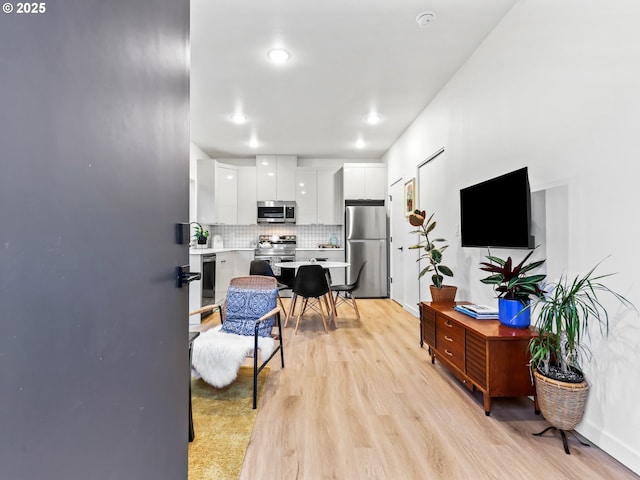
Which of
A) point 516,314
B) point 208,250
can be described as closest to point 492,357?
point 516,314

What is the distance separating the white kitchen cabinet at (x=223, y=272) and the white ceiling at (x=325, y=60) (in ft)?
6.83

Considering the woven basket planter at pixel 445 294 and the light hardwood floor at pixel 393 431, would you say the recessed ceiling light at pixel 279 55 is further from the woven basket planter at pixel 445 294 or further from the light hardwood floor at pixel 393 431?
the light hardwood floor at pixel 393 431

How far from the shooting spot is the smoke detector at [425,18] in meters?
2.36

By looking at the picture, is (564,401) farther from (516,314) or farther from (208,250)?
(208,250)

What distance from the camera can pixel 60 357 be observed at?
1.92ft

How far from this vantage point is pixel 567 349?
1.75 meters

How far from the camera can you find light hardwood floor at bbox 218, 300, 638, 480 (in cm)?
152

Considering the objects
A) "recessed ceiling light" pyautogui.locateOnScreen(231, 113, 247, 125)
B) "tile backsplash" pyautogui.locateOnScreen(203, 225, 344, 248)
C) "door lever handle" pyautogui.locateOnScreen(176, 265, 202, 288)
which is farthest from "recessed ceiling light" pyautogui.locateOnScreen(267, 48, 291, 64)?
"tile backsplash" pyautogui.locateOnScreen(203, 225, 344, 248)

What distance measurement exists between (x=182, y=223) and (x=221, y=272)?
4405 millimetres

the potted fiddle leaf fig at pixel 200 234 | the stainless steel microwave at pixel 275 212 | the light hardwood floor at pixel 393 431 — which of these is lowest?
the light hardwood floor at pixel 393 431

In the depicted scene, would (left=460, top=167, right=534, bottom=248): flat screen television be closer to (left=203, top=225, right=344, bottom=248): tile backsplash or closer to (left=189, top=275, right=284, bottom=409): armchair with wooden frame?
(left=189, top=275, right=284, bottom=409): armchair with wooden frame

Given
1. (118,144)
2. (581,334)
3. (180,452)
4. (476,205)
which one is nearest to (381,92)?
(476,205)

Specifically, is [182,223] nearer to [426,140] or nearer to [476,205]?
[476,205]

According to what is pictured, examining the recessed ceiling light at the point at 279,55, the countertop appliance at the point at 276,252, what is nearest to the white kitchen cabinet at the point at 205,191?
the countertop appliance at the point at 276,252
